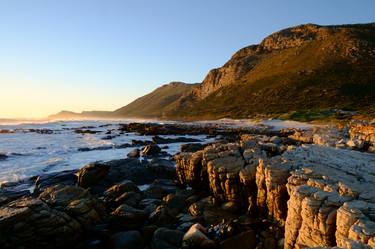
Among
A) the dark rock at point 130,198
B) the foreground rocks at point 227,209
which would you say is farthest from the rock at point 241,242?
the dark rock at point 130,198

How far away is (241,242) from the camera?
10.8 meters

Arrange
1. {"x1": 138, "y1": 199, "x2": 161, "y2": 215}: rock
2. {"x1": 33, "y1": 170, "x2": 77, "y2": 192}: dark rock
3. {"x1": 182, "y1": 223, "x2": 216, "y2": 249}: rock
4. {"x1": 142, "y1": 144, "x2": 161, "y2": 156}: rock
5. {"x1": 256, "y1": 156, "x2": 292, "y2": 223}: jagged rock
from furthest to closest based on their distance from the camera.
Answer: {"x1": 142, "y1": 144, "x2": 161, "y2": 156}: rock → {"x1": 33, "y1": 170, "x2": 77, "y2": 192}: dark rock → {"x1": 138, "y1": 199, "x2": 161, "y2": 215}: rock → {"x1": 256, "y1": 156, "x2": 292, "y2": 223}: jagged rock → {"x1": 182, "y1": 223, "x2": 216, "y2": 249}: rock

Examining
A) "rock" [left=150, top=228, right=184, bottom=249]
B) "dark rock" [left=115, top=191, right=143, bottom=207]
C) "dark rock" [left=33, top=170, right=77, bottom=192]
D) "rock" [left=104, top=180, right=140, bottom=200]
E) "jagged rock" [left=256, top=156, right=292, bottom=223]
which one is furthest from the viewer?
"dark rock" [left=33, top=170, right=77, bottom=192]

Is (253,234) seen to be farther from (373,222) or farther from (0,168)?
(0,168)

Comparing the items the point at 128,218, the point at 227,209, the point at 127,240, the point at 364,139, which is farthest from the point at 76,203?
the point at 364,139

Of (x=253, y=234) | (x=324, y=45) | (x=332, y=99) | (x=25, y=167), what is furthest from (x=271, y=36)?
(x=253, y=234)

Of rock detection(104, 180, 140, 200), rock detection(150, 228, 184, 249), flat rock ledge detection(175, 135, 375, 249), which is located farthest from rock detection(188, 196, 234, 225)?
rock detection(104, 180, 140, 200)

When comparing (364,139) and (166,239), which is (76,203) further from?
(364,139)

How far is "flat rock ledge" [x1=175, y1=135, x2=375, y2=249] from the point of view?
8.34 m

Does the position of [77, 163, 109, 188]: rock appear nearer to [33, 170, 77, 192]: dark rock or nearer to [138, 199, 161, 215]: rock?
[33, 170, 77, 192]: dark rock

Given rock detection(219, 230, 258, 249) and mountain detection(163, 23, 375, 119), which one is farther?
mountain detection(163, 23, 375, 119)

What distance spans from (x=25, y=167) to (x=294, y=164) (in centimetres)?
2059

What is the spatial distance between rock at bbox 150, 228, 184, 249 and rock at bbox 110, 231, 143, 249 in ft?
1.77

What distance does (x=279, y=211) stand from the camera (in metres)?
12.1
